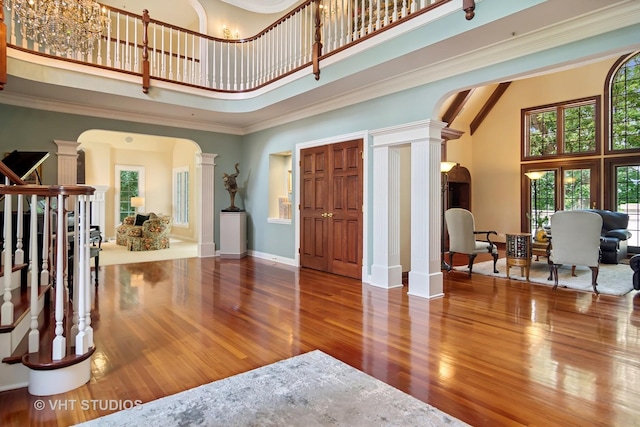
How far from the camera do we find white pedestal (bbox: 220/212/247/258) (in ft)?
24.8

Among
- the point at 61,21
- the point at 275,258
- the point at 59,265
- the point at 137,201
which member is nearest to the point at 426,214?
the point at 275,258

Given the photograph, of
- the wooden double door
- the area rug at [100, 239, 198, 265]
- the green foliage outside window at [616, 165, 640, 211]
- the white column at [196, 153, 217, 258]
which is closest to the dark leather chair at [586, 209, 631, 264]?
the green foliage outside window at [616, 165, 640, 211]

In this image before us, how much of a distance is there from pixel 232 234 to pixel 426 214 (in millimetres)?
4473

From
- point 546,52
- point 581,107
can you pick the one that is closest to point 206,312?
point 546,52

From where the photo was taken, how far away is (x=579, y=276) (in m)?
5.71

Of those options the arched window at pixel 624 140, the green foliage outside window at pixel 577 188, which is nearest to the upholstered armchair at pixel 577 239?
the arched window at pixel 624 140

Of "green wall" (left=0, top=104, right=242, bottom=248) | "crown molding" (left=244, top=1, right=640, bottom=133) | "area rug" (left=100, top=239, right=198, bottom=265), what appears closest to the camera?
"crown molding" (left=244, top=1, right=640, bottom=133)

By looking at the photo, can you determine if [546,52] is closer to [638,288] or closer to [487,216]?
[638,288]

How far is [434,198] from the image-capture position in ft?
14.9

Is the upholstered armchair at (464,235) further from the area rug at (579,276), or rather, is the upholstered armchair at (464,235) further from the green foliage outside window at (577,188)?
the green foliage outside window at (577,188)

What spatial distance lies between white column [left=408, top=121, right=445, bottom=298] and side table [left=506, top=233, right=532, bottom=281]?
173 centimetres

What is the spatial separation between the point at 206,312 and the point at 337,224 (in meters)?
2.64

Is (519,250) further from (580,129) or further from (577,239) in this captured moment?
(580,129)

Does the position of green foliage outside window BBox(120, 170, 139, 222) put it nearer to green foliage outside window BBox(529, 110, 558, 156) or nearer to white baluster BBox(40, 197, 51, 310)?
white baluster BBox(40, 197, 51, 310)
